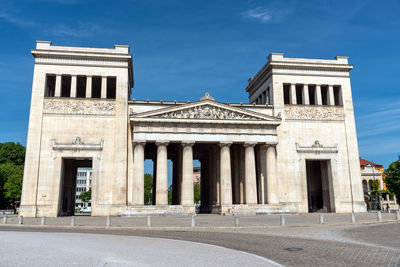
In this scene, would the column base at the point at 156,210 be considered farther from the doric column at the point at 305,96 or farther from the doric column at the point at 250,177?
the doric column at the point at 305,96

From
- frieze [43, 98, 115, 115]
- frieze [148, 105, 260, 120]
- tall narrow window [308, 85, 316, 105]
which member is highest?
tall narrow window [308, 85, 316, 105]

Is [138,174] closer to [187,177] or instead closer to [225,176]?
[187,177]

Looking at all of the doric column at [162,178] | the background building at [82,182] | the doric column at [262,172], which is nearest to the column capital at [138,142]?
the doric column at [162,178]

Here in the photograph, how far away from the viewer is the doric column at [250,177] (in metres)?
46.2

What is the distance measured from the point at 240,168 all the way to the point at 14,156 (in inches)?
2816

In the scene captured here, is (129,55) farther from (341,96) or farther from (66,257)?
(66,257)

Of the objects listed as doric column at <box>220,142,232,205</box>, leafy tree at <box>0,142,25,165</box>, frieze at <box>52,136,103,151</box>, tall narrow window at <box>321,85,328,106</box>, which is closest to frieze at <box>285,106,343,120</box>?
tall narrow window at <box>321,85,328,106</box>

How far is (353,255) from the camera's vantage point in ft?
40.9

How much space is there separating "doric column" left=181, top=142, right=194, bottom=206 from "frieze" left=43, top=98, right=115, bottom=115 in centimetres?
1191

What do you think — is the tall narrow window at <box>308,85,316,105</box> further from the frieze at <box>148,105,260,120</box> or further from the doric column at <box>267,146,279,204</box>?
the doric column at <box>267,146,279,204</box>

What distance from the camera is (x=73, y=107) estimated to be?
47781 mm

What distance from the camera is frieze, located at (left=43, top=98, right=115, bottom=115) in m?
47.6

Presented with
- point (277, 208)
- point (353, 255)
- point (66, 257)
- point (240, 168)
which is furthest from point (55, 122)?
point (353, 255)

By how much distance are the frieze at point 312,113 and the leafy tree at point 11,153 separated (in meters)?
77.6
